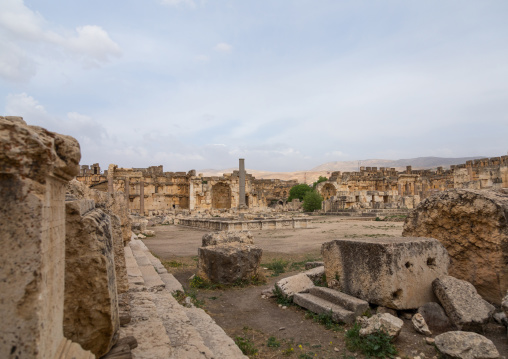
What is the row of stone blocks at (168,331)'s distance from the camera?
8.81 feet

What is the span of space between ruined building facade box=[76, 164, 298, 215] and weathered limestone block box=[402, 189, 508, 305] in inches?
1090

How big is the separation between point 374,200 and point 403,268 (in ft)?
96.2

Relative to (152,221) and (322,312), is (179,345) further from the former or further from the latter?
(152,221)

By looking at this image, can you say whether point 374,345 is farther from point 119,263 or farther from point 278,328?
point 119,263

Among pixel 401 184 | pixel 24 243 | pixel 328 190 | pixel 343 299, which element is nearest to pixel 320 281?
pixel 343 299

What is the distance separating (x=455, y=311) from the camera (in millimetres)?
4234

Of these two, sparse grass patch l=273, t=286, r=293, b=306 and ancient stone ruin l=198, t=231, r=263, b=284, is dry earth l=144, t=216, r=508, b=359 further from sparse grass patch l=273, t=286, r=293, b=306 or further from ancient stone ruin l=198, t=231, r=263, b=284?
ancient stone ruin l=198, t=231, r=263, b=284

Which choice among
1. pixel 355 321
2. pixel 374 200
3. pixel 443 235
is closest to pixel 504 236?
pixel 443 235

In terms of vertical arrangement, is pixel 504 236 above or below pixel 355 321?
above

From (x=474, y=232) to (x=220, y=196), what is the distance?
34555mm

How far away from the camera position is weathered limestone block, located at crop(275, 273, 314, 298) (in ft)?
18.3

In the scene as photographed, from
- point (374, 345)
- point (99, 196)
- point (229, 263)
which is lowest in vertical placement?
point (374, 345)

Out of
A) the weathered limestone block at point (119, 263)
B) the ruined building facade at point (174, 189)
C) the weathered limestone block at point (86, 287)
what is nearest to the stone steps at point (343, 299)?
the weathered limestone block at point (119, 263)

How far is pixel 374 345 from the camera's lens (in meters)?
3.71
